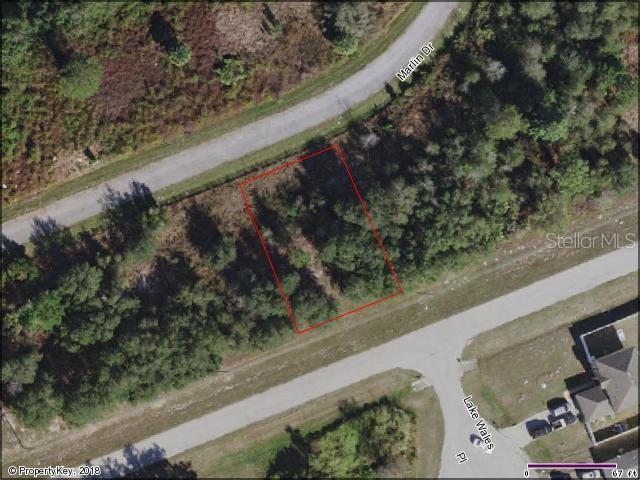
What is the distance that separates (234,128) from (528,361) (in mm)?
40320

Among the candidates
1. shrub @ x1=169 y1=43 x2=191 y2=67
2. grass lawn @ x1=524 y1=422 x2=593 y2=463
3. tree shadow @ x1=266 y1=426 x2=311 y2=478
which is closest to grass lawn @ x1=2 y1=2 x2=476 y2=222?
shrub @ x1=169 y1=43 x2=191 y2=67

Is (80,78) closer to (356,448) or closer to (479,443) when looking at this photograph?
(356,448)

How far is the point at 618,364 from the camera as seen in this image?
62.1m

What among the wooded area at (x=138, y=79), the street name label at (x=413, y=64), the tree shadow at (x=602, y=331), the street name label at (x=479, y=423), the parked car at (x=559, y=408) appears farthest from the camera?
the tree shadow at (x=602, y=331)

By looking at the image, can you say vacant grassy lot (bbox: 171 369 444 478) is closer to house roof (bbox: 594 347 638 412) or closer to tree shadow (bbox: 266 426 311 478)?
tree shadow (bbox: 266 426 311 478)

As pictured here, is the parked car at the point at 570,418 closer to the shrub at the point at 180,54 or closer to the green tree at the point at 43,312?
the green tree at the point at 43,312

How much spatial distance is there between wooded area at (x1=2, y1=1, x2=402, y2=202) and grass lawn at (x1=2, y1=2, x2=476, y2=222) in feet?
2.58

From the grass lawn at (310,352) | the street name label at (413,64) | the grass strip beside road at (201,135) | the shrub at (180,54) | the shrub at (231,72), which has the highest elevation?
the shrub at (180,54)

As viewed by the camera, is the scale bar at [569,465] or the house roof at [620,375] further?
the scale bar at [569,465]

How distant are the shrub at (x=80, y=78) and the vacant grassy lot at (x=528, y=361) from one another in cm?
4817

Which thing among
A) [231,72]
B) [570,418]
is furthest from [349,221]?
[570,418]

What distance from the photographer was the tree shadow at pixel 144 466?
62188mm

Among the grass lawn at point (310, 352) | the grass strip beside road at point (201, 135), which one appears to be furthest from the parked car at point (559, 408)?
the grass strip beside road at point (201, 135)

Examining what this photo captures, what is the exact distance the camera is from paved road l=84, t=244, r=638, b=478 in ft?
204
